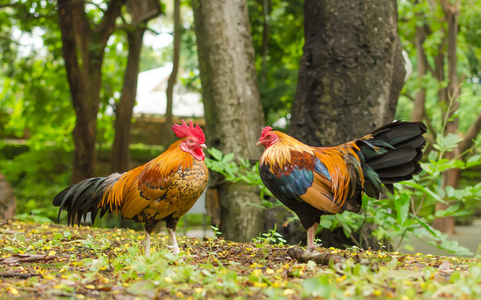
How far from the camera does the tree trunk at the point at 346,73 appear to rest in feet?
16.3

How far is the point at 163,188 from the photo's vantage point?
3.27 m

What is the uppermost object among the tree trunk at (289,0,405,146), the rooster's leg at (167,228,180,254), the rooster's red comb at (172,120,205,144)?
the tree trunk at (289,0,405,146)

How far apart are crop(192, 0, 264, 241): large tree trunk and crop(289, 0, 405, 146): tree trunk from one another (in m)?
0.64

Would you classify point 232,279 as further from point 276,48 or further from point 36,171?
point 36,171

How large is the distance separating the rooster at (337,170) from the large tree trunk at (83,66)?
6093mm

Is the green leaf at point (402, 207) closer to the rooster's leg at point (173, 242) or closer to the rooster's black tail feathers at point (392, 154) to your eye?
the rooster's black tail feathers at point (392, 154)

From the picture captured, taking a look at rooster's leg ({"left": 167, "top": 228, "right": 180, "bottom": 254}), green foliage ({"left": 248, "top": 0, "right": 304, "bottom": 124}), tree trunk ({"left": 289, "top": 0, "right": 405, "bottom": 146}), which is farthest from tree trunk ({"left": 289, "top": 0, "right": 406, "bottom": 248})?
green foliage ({"left": 248, "top": 0, "right": 304, "bottom": 124})

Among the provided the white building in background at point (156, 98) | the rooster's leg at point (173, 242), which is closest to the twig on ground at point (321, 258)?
A: the rooster's leg at point (173, 242)

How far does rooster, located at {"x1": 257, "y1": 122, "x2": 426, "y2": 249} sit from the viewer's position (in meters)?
3.25

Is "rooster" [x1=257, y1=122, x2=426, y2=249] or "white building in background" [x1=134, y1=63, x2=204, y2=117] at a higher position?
"white building in background" [x1=134, y1=63, x2=204, y2=117]

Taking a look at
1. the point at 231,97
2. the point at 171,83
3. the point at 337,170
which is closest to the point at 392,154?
the point at 337,170

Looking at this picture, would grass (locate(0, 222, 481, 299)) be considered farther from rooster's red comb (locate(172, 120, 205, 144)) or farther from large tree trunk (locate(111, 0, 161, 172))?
large tree trunk (locate(111, 0, 161, 172))

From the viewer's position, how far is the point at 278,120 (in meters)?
8.99

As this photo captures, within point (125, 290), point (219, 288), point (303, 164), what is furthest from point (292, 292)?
point (303, 164)
